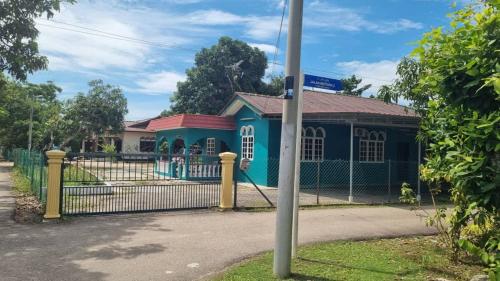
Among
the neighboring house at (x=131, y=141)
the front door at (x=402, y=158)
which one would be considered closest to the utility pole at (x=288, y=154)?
the front door at (x=402, y=158)

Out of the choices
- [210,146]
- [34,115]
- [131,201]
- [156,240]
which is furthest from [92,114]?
[156,240]

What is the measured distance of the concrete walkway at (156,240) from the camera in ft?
19.6

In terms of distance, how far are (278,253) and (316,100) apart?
16771mm

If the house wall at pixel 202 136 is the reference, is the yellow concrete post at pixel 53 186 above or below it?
below

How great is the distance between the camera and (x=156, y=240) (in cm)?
776

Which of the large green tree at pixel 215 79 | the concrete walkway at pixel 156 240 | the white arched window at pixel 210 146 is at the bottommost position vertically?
the concrete walkway at pixel 156 240

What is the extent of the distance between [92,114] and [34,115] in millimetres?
10872

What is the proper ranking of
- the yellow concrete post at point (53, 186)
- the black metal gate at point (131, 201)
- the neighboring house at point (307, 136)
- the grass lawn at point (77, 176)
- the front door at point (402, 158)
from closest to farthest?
the yellow concrete post at point (53, 186) → the grass lawn at point (77, 176) → the black metal gate at point (131, 201) → the neighboring house at point (307, 136) → the front door at point (402, 158)

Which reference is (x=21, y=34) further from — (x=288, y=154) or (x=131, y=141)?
(x=131, y=141)

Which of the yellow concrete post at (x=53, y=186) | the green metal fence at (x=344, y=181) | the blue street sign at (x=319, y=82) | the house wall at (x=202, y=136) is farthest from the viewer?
the house wall at (x=202, y=136)

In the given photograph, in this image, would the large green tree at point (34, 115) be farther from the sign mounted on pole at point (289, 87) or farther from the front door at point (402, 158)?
the sign mounted on pole at point (289, 87)

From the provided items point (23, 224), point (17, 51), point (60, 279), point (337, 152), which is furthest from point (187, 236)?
point (337, 152)

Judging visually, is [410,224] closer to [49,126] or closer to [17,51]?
[17,51]

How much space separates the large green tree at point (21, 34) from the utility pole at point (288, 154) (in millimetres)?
7694
